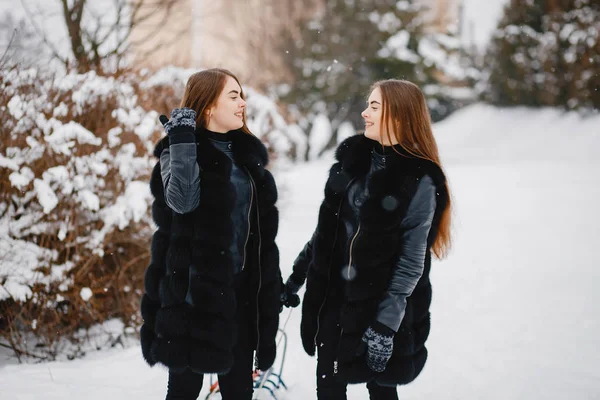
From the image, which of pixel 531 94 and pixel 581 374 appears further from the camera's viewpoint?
pixel 531 94

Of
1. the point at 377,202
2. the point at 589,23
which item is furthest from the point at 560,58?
the point at 377,202

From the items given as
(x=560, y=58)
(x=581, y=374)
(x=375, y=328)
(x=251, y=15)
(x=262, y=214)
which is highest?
(x=251, y=15)

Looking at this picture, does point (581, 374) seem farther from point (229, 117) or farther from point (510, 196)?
point (510, 196)

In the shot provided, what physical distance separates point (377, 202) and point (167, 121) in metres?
0.99

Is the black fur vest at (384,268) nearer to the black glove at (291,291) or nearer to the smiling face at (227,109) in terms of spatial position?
the black glove at (291,291)

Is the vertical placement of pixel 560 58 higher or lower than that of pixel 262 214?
higher

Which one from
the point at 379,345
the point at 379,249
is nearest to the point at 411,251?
the point at 379,249

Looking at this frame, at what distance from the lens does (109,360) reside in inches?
156

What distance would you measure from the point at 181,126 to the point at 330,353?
1.25 metres

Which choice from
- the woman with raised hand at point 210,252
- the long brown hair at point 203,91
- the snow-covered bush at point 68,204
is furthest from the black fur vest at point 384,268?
the snow-covered bush at point 68,204

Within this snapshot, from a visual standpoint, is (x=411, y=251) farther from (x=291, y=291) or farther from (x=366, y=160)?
(x=291, y=291)

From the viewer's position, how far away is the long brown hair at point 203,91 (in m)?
2.14

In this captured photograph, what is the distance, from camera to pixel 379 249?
202 centimetres

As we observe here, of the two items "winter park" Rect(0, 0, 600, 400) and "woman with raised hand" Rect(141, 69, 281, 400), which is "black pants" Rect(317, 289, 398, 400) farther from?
"woman with raised hand" Rect(141, 69, 281, 400)
